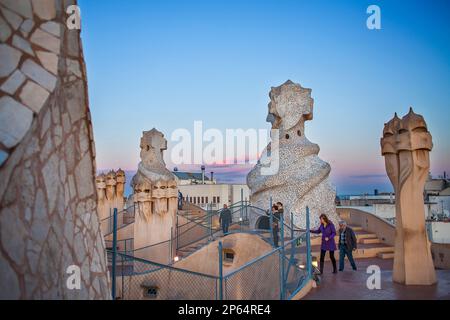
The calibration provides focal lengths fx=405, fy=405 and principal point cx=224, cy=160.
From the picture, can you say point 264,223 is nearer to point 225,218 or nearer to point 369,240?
point 225,218

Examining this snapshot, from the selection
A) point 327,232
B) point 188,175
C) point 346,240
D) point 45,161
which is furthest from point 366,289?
point 188,175

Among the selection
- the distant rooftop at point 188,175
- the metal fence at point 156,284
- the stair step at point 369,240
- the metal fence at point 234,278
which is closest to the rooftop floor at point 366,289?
the metal fence at point 234,278

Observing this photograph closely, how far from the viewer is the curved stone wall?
2.51 metres

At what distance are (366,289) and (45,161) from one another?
5.91 metres

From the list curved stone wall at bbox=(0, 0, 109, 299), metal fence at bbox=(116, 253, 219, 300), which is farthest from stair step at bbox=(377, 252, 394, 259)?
curved stone wall at bbox=(0, 0, 109, 299)

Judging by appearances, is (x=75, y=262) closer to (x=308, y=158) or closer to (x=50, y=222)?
(x=50, y=222)

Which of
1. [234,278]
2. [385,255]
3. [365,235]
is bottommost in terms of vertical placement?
[234,278]

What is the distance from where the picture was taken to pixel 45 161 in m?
2.85

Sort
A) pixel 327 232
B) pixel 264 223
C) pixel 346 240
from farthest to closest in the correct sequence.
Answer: pixel 264 223 → pixel 346 240 → pixel 327 232

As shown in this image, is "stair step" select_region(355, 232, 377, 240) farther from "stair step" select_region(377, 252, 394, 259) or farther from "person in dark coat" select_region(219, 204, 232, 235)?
"person in dark coat" select_region(219, 204, 232, 235)

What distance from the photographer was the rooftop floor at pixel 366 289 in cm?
627

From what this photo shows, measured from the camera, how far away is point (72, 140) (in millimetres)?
3289

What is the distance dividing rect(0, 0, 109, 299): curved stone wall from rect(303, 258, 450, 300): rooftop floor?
4327 mm
